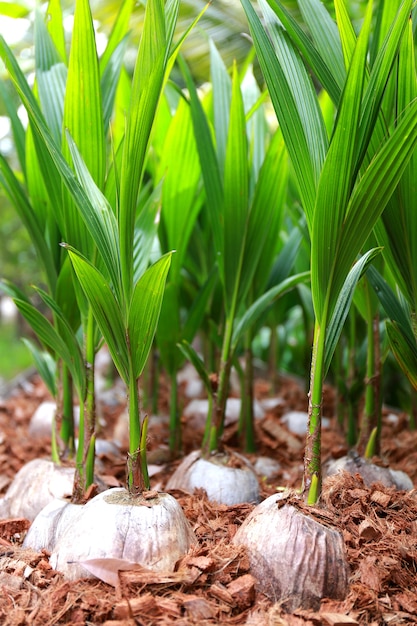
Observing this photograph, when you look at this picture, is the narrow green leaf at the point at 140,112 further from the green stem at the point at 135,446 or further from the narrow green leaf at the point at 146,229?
the narrow green leaf at the point at 146,229

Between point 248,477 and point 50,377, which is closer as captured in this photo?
point 248,477

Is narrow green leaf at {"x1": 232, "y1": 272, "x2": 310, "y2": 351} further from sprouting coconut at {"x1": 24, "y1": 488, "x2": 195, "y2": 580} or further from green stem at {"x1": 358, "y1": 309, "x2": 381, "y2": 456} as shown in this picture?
sprouting coconut at {"x1": 24, "y1": 488, "x2": 195, "y2": 580}

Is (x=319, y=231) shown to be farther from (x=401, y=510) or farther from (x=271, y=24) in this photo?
(x=401, y=510)

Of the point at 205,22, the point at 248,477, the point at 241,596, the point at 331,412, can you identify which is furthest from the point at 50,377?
the point at 205,22

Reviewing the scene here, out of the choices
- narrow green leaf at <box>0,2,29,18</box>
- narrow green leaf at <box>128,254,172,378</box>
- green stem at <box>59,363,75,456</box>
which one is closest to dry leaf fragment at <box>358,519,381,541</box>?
narrow green leaf at <box>128,254,172,378</box>

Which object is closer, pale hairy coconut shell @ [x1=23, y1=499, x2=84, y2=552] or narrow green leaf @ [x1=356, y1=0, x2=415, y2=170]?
narrow green leaf @ [x1=356, y1=0, x2=415, y2=170]

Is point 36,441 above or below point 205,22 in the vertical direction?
below

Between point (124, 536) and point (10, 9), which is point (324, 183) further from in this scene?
point (10, 9)

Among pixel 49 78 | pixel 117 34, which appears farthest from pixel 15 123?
pixel 117 34
